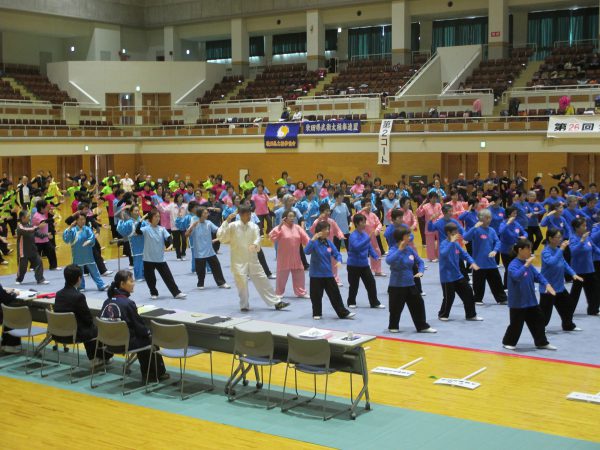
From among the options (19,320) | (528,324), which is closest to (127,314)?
(19,320)

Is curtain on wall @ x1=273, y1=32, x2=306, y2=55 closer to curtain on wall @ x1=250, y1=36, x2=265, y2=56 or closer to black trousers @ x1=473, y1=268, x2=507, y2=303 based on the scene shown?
curtain on wall @ x1=250, y1=36, x2=265, y2=56

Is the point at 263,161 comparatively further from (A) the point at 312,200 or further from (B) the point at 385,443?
(B) the point at 385,443

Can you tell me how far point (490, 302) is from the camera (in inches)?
576

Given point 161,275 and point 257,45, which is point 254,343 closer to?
point 161,275

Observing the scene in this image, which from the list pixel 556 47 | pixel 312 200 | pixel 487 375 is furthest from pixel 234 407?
pixel 556 47

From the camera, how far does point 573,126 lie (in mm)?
28281

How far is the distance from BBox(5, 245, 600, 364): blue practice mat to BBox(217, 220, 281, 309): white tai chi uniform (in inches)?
13.1

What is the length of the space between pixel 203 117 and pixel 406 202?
86.1 feet

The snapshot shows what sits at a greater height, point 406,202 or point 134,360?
point 406,202

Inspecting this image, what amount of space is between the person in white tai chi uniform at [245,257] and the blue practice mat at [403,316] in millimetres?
276

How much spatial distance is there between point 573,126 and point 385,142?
768 centimetres

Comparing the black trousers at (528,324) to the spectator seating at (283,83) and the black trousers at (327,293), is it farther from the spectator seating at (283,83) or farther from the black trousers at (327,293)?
the spectator seating at (283,83)

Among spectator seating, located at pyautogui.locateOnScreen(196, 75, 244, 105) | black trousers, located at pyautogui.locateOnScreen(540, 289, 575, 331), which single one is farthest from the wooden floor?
spectator seating, located at pyautogui.locateOnScreen(196, 75, 244, 105)

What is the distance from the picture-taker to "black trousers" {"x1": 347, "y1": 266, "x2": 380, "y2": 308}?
1389 cm
